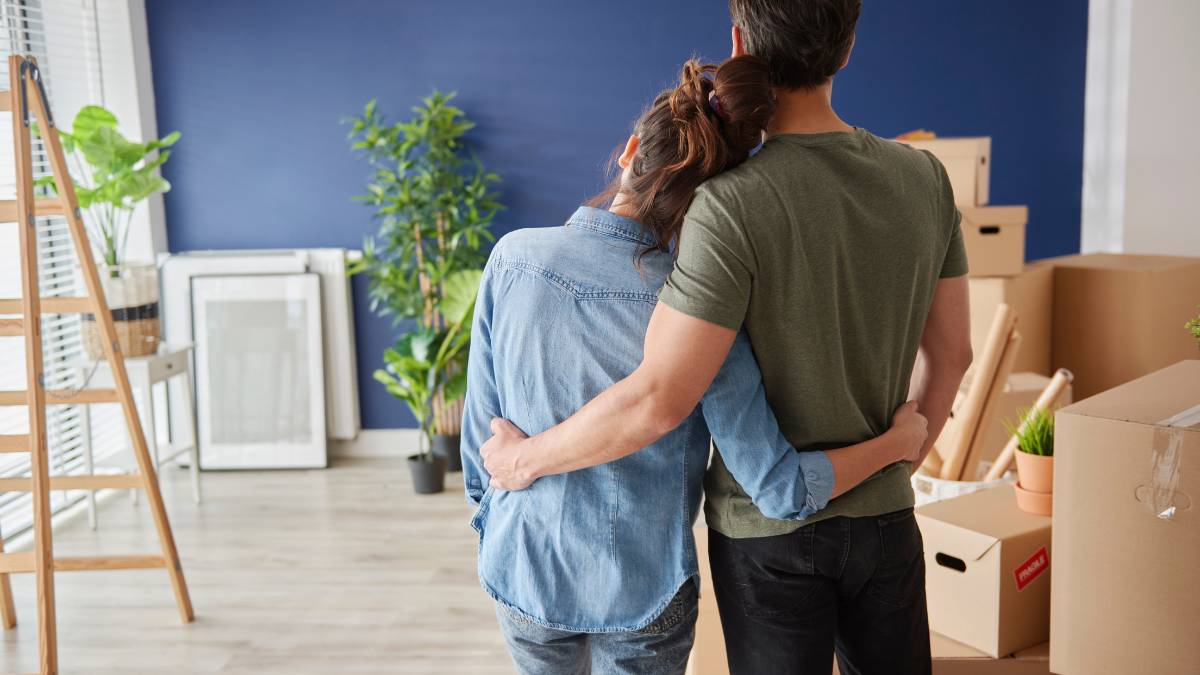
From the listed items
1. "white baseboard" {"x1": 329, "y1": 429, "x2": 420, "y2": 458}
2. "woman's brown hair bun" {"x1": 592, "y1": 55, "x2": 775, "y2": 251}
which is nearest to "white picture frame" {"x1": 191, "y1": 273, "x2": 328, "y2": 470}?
"white baseboard" {"x1": 329, "y1": 429, "x2": 420, "y2": 458}

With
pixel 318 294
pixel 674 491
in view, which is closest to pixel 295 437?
pixel 318 294

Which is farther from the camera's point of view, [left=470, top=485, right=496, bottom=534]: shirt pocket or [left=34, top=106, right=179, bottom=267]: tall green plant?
[left=34, top=106, right=179, bottom=267]: tall green plant

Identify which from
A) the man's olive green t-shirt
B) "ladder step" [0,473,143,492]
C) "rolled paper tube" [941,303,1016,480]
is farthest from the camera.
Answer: "ladder step" [0,473,143,492]

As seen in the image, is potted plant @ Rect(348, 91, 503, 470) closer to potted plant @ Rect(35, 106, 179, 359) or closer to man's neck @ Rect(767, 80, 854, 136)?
potted plant @ Rect(35, 106, 179, 359)

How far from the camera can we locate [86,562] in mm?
2701

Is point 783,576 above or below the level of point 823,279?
below

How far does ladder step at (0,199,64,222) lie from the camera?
242cm

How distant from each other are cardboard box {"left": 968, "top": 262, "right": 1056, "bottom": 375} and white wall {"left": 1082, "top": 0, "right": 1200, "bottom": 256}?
770 mm

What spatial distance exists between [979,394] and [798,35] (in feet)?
4.15

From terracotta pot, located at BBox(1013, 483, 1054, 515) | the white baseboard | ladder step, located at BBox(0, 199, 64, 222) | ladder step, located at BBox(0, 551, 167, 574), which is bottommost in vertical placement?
the white baseboard

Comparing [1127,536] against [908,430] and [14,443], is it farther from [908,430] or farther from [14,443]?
[14,443]

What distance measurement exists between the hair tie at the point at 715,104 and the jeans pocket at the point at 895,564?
1.63 feet

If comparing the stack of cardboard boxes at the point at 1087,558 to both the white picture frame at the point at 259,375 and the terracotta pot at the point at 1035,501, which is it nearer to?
the terracotta pot at the point at 1035,501


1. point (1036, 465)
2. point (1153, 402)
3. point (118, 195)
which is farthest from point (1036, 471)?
point (118, 195)
